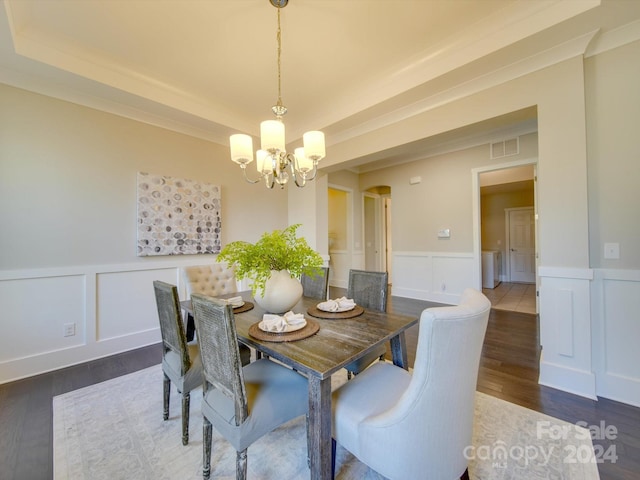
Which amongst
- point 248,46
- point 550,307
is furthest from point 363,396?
point 248,46

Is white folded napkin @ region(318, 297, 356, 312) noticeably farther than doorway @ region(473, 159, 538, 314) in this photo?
No

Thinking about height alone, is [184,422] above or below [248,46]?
below

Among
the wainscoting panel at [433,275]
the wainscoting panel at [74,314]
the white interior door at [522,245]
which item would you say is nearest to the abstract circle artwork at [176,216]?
the wainscoting panel at [74,314]

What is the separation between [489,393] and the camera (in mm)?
1983

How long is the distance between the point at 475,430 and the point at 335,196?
532 cm

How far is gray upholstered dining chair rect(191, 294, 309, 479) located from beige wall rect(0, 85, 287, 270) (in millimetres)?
2285

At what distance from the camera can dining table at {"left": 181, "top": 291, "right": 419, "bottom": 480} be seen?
1051 millimetres

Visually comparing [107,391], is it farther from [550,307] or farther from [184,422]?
[550,307]

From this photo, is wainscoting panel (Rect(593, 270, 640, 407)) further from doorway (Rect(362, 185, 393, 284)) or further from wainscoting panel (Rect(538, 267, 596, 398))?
doorway (Rect(362, 185, 393, 284))

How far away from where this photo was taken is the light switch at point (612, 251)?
1.92 m

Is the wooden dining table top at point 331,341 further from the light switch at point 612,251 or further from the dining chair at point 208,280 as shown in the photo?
the light switch at point 612,251

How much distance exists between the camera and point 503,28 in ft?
6.57

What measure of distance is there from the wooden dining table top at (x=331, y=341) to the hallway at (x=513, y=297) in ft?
12.8

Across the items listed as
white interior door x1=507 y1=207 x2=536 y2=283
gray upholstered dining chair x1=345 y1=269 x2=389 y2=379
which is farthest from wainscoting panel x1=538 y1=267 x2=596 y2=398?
white interior door x1=507 y1=207 x2=536 y2=283
